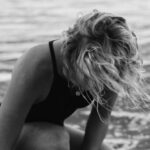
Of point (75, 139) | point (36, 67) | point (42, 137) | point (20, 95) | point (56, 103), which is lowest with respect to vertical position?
point (75, 139)

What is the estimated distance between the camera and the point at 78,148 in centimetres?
355

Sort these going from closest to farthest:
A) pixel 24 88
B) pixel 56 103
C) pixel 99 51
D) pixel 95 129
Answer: pixel 99 51
pixel 24 88
pixel 56 103
pixel 95 129

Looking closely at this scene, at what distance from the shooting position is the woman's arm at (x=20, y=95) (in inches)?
115

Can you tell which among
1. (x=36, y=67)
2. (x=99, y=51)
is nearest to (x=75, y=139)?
(x=36, y=67)

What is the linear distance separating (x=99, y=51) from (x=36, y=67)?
32 cm

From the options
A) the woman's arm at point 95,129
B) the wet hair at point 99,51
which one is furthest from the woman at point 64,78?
the woman's arm at point 95,129

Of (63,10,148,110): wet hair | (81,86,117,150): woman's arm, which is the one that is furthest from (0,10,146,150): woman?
(81,86,117,150): woman's arm

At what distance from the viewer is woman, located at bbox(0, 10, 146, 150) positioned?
283 centimetres

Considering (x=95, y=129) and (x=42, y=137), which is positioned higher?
(x=42, y=137)

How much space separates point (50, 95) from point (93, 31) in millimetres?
433

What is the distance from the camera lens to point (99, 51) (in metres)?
2.83

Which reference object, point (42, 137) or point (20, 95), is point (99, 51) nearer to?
point (20, 95)

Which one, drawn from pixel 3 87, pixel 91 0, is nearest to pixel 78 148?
pixel 3 87

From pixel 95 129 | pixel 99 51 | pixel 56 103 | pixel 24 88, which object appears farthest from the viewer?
pixel 95 129
